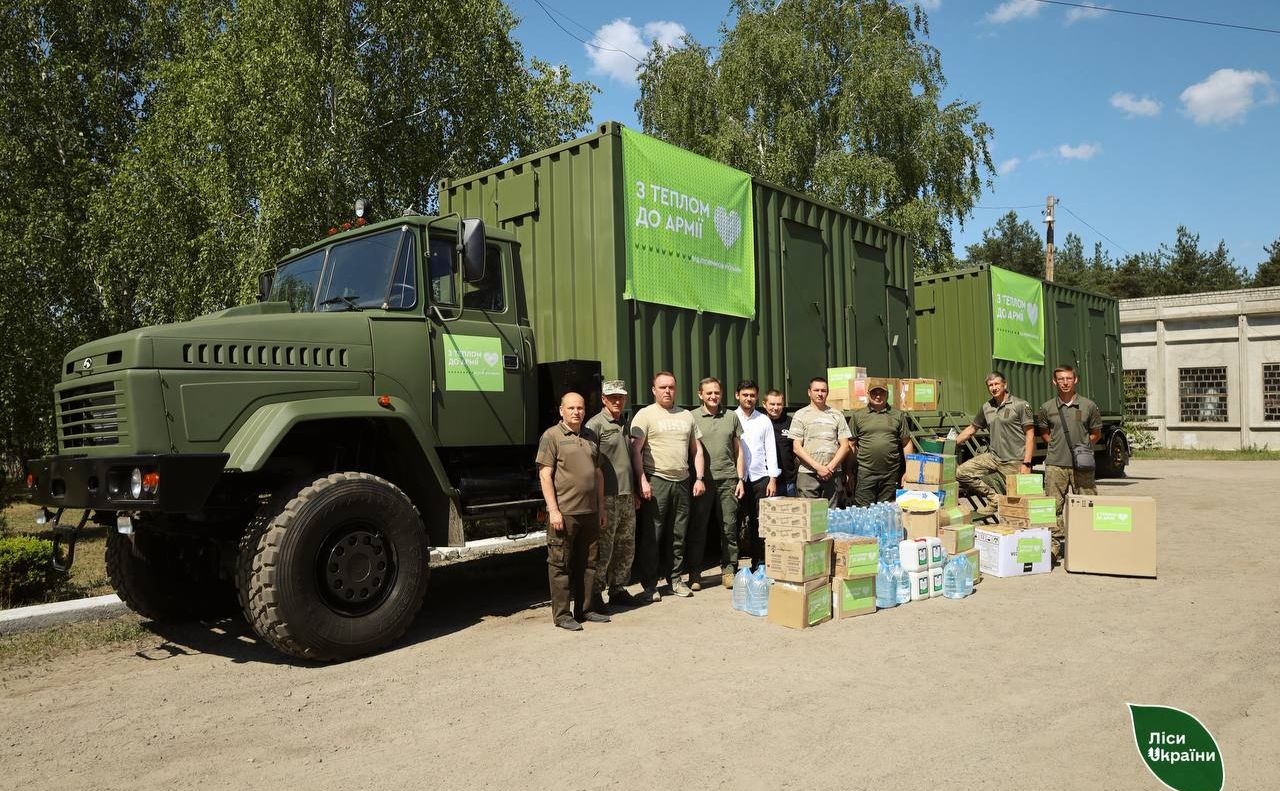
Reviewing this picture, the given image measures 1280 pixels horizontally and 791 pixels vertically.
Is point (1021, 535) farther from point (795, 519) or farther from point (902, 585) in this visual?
point (795, 519)

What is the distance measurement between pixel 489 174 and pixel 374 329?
2444mm

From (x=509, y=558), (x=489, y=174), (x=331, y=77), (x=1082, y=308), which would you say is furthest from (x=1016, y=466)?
(x=331, y=77)

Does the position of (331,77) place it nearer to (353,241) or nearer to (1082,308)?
(353,241)

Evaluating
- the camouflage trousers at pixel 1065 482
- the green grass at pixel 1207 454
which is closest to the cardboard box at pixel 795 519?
the camouflage trousers at pixel 1065 482

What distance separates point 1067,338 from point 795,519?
36.4 ft

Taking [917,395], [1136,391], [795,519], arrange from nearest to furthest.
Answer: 1. [795,519]
2. [917,395]
3. [1136,391]

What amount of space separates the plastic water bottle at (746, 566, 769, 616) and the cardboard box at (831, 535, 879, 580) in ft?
1.58

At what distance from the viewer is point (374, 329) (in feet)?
17.0

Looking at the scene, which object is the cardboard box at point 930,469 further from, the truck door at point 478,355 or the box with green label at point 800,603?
the truck door at point 478,355

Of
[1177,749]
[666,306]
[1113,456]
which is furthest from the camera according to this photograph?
[1113,456]

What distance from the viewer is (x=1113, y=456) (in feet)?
49.1

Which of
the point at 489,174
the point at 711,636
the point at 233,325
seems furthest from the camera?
the point at 489,174

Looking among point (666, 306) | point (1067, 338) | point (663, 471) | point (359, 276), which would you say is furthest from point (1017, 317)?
point (359, 276)

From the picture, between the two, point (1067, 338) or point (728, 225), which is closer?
point (728, 225)
